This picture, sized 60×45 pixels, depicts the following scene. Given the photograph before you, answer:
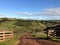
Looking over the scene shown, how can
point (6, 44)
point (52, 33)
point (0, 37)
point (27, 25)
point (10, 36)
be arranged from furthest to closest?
point (27, 25) < point (52, 33) < point (10, 36) < point (0, 37) < point (6, 44)

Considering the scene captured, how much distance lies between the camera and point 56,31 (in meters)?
30.2

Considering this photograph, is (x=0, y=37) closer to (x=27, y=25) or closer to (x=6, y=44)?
(x=6, y=44)

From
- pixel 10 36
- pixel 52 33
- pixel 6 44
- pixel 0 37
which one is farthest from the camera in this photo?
pixel 52 33

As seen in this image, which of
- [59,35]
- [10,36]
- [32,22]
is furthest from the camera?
[32,22]

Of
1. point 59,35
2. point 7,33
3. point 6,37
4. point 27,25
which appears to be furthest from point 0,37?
point 27,25

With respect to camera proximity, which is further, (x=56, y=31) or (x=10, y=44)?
(x=56, y=31)

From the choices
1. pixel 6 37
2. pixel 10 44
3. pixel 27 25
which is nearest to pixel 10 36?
pixel 6 37

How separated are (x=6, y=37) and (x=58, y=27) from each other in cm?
1067

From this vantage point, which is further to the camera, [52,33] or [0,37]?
[52,33]

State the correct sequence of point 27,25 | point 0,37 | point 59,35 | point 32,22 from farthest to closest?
point 32,22
point 27,25
point 59,35
point 0,37

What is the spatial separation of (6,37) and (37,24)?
33933mm

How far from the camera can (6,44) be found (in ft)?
59.7

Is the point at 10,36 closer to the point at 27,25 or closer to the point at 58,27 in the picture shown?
the point at 58,27

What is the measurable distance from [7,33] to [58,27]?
31.8 ft
